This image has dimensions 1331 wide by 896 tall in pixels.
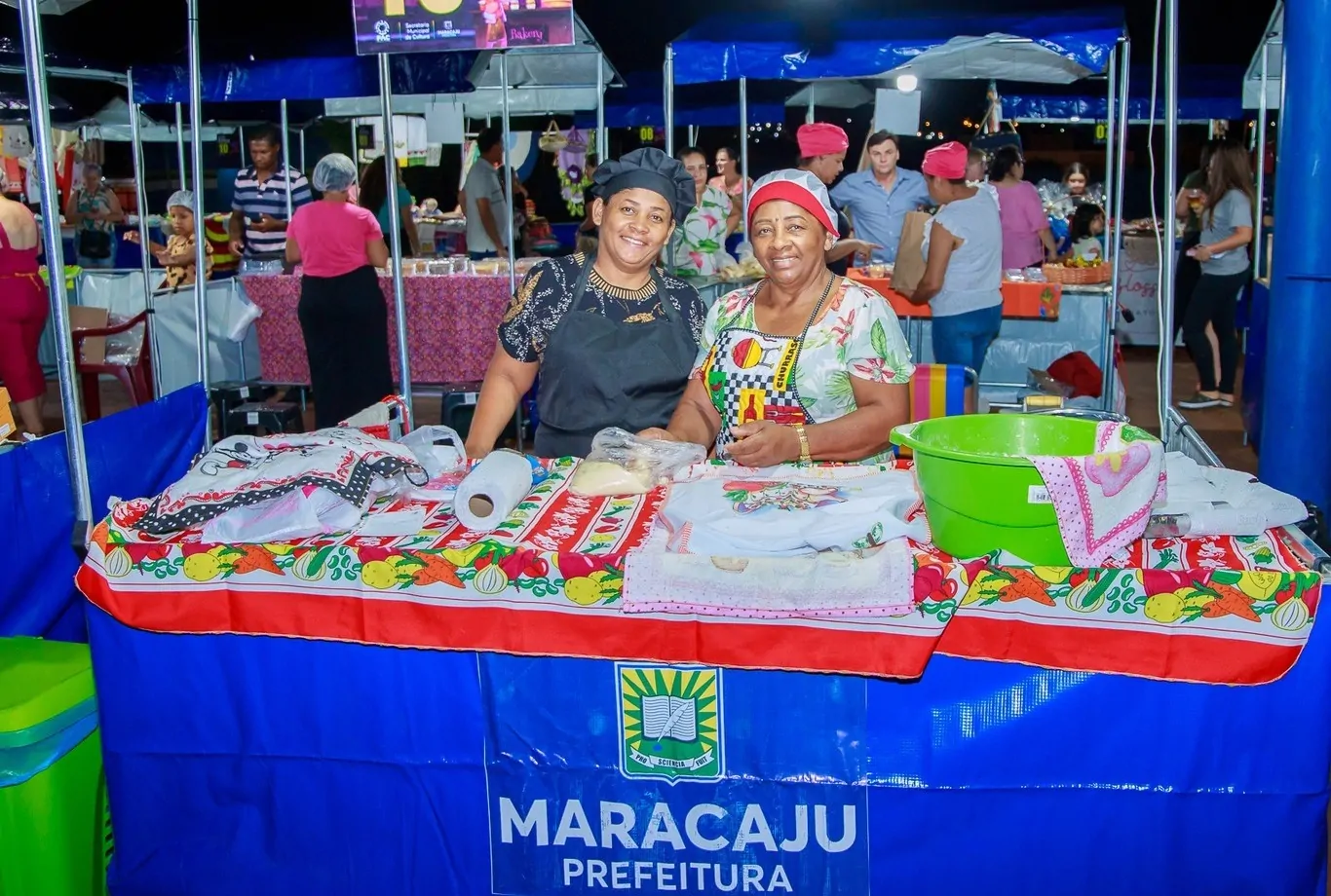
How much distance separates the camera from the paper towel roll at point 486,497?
2.38m

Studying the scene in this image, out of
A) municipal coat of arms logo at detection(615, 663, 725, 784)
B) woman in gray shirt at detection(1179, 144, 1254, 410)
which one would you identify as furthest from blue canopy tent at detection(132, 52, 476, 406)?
municipal coat of arms logo at detection(615, 663, 725, 784)

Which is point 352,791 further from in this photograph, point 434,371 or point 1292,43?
point 434,371

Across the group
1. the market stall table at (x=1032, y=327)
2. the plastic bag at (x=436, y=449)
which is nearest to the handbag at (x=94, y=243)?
the market stall table at (x=1032, y=327)

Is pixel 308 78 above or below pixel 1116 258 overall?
above

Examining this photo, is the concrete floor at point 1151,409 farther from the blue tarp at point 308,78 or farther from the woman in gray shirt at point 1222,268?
the blue tarp at point 308,78

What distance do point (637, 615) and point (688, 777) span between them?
0.36 m

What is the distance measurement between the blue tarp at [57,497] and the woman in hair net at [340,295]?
313cm

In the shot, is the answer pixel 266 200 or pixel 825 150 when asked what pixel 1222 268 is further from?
pixel 266 200

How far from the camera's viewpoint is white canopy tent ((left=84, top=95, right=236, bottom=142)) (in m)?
11.1

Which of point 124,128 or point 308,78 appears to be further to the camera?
point 124,128

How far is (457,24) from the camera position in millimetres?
3686

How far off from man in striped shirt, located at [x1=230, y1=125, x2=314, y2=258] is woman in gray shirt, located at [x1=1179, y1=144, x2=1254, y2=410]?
6.28 meters

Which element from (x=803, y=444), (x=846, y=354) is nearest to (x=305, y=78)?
(x=846, y=354)

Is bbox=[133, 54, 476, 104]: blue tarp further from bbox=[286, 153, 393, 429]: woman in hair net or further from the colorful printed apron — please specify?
the colorful printed apron
